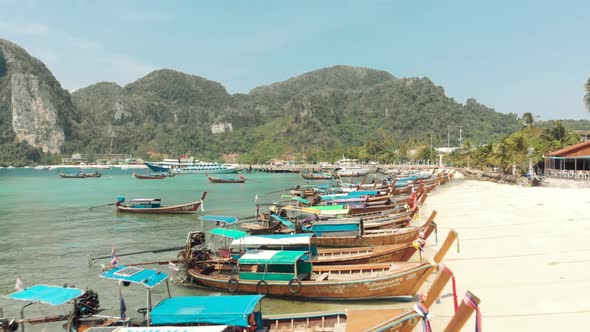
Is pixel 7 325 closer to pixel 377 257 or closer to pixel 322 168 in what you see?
pixel 377 257

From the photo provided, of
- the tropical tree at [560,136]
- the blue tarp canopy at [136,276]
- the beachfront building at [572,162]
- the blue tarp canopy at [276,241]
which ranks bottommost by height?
the blue tarp canopy at [276,241]

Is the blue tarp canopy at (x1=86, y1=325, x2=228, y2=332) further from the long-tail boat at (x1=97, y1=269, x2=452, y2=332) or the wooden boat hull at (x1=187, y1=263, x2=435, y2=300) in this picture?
the wooden boat hull at (x1=187, y1=263, x2=435, y2=300)

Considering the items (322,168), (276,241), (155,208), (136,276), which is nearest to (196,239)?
(276,241)

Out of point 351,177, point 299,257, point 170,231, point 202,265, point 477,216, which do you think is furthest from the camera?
point 351,177

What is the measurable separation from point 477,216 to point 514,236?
32.0 feet

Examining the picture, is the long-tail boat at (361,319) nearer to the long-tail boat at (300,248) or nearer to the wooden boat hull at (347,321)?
the wooden boat hull at (347,321)

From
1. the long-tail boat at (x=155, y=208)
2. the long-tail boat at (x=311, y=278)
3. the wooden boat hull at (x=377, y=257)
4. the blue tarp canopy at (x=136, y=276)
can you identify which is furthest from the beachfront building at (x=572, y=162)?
the blue tarp canopy at (x=136, y=276)

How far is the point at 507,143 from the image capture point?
255ft

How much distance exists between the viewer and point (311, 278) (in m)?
18.4

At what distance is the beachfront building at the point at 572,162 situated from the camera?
48.5 metres

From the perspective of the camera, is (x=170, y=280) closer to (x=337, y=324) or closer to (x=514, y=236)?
(x=337, y=324)

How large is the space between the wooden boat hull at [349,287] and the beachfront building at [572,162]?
40.4 meters

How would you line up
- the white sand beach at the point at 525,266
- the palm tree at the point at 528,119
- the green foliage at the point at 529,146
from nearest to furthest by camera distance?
the white sand beach at the point at 525,266 < the green foliage at the point at 529,146 < the palm tree at the point at 528,119

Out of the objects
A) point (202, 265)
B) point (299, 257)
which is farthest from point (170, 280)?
point (299, 257)
